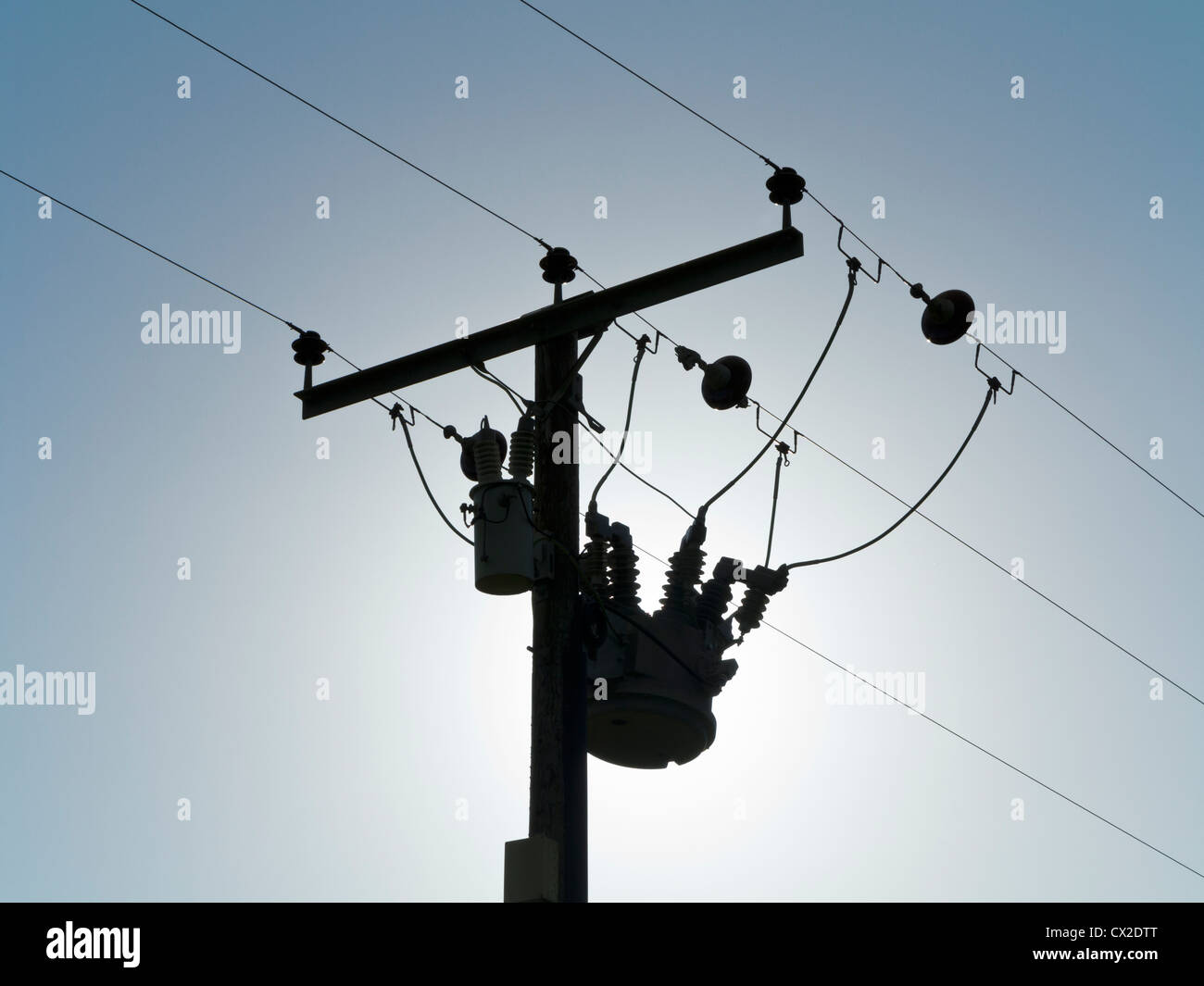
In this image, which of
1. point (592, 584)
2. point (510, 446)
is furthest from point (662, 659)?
point (510, 446)

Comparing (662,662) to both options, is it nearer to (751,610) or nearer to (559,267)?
(751,610)

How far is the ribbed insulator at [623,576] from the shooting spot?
37.1ft

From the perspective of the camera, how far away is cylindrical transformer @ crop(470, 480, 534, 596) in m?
10.4

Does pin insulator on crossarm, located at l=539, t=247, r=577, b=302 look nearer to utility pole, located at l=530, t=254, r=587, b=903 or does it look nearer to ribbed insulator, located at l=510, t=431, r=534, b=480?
utility pole, located at l=530, t=254, r=587, b=903

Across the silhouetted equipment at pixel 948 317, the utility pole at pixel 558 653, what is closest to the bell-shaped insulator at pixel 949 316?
the silhouetted equipment at pixel 948 317

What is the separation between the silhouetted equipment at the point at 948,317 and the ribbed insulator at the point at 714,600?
6.28 feet

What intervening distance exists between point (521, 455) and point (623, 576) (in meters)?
1.09

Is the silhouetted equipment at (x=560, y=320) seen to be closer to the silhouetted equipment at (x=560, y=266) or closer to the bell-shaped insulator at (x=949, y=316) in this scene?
the silhouetted equipment at (x=560, y=266)

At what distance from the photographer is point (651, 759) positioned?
38.3 feet

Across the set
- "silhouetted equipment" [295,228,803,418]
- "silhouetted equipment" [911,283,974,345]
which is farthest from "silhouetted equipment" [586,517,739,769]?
"silhouetted equipment" [911,283,974,345]

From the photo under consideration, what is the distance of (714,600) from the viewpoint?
11.7 metres

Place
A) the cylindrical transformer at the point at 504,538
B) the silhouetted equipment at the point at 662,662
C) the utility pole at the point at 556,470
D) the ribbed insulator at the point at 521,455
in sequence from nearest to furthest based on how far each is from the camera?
the utility pole at the point at 556,470 → the cylindrical transformer at the point at 504,538 → the ribbed insulator at the point at 521,455 → the silhouetted equipment at the point at 662,662

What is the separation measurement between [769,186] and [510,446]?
6.82 ft
